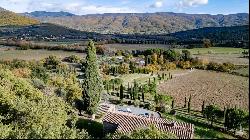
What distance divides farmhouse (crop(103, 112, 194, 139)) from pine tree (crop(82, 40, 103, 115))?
703 cm

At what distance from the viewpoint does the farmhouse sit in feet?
108

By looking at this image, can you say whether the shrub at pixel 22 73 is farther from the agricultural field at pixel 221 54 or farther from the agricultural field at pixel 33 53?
the agricultural field at pixel 221 54

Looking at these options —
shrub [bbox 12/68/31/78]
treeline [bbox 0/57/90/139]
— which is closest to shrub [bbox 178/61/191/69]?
shrub [bbox 12/68/31/78]

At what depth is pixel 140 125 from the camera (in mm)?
34250

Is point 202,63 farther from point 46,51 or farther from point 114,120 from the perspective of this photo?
point 114,120

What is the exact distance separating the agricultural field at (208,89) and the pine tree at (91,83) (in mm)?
18329

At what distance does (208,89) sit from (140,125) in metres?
48.0

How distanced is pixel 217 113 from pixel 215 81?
136 feet

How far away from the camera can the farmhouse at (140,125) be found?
108 feet

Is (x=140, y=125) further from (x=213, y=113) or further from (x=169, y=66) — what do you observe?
(x=169, y=66)

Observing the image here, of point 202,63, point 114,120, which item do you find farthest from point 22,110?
point 202,63

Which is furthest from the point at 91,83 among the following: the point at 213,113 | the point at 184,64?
the point at 184,64

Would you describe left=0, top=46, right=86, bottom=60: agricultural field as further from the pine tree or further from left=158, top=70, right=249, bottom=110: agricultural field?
the pine tree

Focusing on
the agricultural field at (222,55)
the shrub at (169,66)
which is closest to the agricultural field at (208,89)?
the shrub at (169,66)
